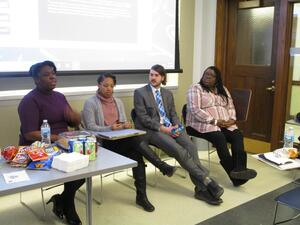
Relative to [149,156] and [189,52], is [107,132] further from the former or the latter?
[189,52]

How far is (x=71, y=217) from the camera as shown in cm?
268

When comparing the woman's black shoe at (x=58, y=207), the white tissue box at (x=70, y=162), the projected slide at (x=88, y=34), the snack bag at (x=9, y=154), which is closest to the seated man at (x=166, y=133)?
the projected slide at (x=88, y=34)

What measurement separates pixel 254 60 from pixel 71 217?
3100 mm

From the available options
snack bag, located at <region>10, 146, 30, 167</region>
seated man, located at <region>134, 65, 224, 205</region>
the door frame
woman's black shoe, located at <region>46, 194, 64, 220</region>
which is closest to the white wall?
the door frame

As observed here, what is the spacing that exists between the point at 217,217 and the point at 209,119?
114 centimetres

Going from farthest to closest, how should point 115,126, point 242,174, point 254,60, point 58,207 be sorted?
point 254,60
point 242,174
point 115,126
point 58,207

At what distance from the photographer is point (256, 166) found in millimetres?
4191

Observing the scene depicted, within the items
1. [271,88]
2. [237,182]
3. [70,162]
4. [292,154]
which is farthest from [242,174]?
[70,162]

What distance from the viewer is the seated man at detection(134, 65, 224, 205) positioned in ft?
10.3

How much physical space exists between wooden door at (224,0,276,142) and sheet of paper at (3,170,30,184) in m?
3.38

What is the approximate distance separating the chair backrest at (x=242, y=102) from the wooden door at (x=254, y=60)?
1.71 feet

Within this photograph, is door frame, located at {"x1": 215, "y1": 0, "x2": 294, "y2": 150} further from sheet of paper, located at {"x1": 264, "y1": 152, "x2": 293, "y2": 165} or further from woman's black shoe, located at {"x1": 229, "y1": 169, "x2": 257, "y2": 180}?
sheet of paper, located at {"x1": 264, "y1": 152, "x2": 293, "y2": 165}

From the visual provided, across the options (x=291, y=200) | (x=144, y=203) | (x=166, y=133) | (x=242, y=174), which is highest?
(x=166, y=133)

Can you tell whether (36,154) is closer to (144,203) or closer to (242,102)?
(144,203)
